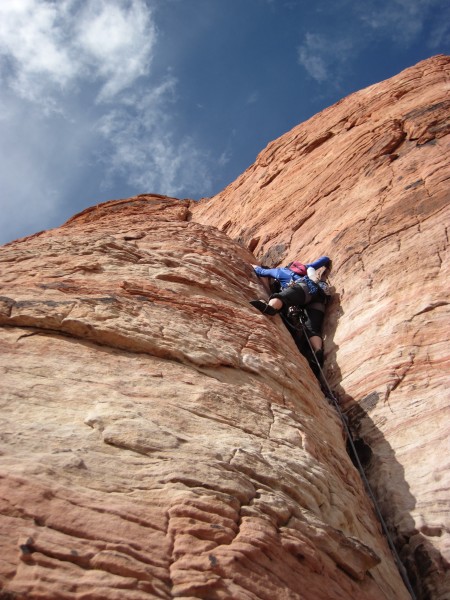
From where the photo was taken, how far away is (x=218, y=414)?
557cm

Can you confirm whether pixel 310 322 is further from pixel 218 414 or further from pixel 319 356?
pixel 218 414

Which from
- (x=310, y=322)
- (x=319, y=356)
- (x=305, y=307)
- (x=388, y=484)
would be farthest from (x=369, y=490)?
(x=305, y=307)

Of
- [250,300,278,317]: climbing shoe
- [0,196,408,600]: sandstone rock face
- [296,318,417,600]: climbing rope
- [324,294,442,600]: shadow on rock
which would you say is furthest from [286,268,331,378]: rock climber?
[0,196,408,600]: sandstone rock face

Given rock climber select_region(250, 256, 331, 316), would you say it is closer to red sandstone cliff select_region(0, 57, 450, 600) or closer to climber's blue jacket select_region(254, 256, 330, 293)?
climber's blue jacket select_region(254, 256, 330, 293)

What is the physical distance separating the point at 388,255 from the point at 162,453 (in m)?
6.36

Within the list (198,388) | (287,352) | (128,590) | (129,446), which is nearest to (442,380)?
(287,352)

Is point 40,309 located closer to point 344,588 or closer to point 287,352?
point 287,352

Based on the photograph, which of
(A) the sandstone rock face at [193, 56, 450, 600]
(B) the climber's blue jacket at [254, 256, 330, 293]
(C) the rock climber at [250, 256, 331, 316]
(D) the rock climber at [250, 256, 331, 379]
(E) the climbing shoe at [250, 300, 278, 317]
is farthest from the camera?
(B) the climber's blue jacket at [254, 256, 330, 293]

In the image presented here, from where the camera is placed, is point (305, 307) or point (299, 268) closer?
point (305, 307)

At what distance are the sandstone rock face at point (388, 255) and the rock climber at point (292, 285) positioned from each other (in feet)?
1.48

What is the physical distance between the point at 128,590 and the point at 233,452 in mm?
1770

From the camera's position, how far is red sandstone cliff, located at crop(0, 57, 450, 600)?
12.2 ft

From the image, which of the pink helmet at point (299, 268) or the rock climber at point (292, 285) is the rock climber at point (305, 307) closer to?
the rock climber at point (292, 285)

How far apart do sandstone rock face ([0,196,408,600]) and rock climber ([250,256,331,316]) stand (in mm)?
1102
